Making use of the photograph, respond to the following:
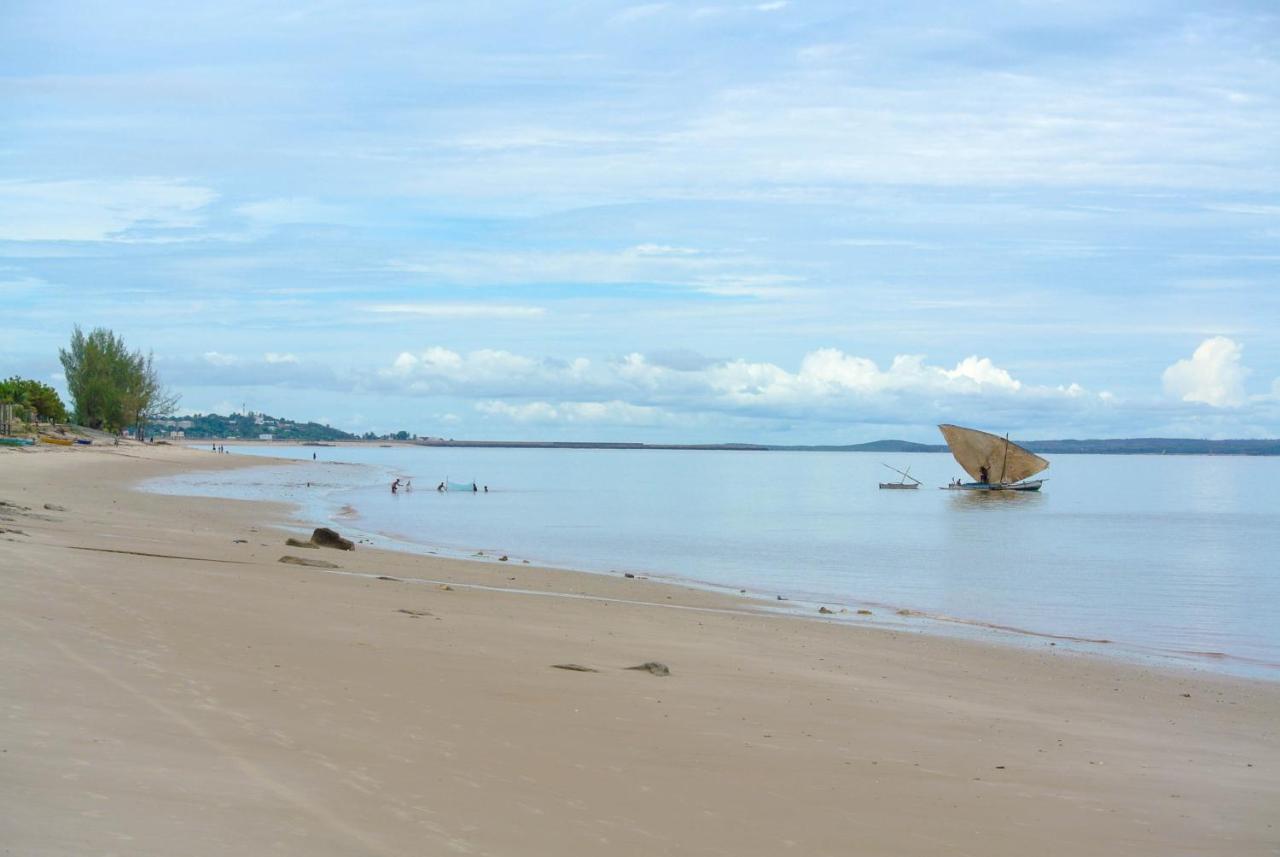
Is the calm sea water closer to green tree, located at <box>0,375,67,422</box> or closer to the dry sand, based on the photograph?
→ the dry sand

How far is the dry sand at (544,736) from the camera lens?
238 inches

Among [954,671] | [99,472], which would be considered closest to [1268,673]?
[954,671]

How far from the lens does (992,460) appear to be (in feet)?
317

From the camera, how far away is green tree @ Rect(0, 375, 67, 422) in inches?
3575

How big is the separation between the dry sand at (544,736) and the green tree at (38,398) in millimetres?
85513

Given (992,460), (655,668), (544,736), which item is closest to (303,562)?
(655,668)

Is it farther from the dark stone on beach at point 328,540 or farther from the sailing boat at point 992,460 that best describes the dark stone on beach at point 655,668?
the sailing boat at point 992,460

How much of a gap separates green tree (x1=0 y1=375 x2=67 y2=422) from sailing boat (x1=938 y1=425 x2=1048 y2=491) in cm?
7549

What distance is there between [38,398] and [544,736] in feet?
337

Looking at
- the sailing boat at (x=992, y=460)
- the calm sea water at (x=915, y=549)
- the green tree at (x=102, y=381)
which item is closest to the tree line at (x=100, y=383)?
the green tree at (x=102, y=381)

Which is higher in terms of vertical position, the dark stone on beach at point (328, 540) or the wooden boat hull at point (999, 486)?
the wooden boat hull at point (999, 486)

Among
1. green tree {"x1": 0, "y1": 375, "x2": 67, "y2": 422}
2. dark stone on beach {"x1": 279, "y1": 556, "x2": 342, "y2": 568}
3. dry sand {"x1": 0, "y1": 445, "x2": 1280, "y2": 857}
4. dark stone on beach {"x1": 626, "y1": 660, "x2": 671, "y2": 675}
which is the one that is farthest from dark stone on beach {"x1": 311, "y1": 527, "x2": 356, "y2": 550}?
green tree {"x1": 0, "y1": 375, "x2": 67, "y2": 422}

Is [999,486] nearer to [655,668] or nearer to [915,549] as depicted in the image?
[915,549]

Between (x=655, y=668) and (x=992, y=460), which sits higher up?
(x=992, y=460)
